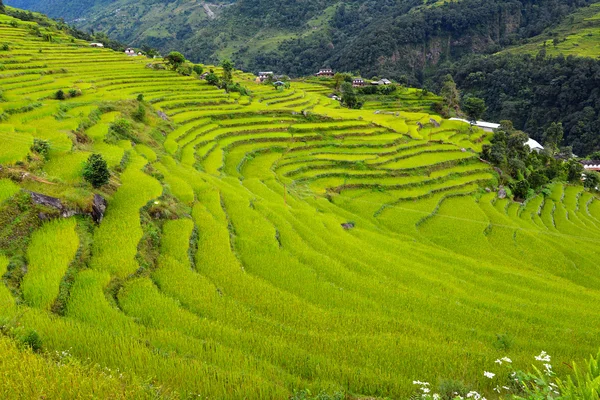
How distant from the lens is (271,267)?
370 inches

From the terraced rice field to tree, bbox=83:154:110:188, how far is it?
62 centimetres

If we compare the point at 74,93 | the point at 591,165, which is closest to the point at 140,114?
the point at 74,93

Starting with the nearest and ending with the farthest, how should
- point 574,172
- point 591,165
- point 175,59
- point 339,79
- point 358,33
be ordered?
point 574,172, point 175,59, point 591,165, point 339,79, point 358,33

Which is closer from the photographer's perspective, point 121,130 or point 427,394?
point 427,394

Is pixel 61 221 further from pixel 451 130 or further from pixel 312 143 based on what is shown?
pixel 451 130

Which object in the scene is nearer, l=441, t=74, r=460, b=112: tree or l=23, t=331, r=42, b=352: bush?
l=23, t=331, r=42, b=352: bush

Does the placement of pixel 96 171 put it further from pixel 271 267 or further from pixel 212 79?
pixel 212 79

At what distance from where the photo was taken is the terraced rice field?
5.30 m

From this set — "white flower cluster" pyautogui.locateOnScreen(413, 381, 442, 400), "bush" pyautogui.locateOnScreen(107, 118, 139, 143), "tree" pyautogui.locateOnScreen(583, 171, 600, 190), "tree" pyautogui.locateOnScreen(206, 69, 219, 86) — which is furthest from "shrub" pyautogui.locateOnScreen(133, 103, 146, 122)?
"tree" pyautogui.locateOnScreen(583, 171, 600, 190)

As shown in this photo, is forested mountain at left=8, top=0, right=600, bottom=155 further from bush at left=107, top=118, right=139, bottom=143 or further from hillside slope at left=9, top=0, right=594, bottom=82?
bush at left=107, top=118, right=139, bottom=143

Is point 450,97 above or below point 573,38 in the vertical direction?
below

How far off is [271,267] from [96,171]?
592cm

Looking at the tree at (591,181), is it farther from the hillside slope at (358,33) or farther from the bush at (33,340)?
the hillside slope at (358,33)

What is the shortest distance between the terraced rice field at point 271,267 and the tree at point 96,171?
0.62m
